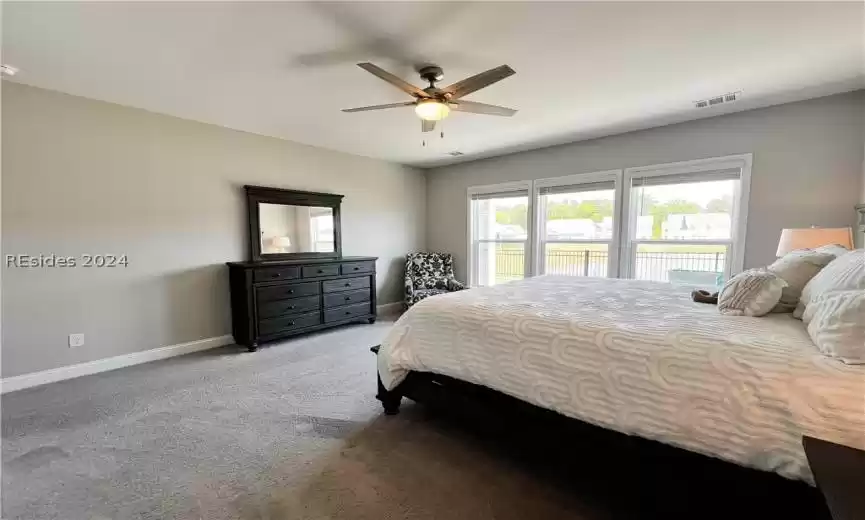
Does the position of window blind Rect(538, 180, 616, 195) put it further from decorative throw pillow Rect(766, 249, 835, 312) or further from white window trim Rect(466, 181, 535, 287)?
decorative throw pillow Rect(766, 249, 835, 312)

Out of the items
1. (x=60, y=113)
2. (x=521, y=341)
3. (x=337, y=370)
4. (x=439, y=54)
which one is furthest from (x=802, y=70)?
(x=60, y=113)

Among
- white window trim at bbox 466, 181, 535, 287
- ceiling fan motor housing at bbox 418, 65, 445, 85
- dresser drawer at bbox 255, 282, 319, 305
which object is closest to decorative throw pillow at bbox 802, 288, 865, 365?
ceiling fan motor housing at bbox 418, 65, 445, 85

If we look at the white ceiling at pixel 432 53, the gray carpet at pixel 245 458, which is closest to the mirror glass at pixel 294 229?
the white ceiling at pixel 432 53

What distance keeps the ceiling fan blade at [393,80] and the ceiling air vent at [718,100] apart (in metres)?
2.60

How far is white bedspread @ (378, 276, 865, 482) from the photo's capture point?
3.81 ft

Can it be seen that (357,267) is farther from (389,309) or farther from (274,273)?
(389,309)

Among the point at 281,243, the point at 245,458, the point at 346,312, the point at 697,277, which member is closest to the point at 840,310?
the point at 245,458

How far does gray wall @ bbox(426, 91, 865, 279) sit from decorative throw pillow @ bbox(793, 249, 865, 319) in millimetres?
2143

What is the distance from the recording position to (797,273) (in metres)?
1.86

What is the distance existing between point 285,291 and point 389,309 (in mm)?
1986

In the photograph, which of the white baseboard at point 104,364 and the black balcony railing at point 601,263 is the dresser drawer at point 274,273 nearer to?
the white baseboard at point 104,364

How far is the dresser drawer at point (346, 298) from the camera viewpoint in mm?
4422

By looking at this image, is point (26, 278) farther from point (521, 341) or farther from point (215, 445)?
point (521, 341)

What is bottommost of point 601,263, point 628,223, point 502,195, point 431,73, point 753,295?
point 601,263
